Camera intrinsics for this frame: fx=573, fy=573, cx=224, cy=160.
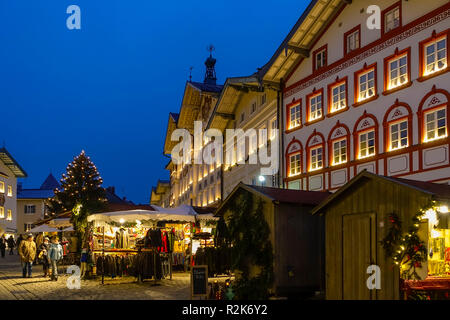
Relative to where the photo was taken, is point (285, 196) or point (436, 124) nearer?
point (285, 196)

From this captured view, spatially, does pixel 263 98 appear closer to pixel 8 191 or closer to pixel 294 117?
pixel 294 117

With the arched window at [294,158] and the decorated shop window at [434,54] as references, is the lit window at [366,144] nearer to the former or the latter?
the decorated shop window at [434,54]

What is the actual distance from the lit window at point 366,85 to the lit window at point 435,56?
9.80 feet

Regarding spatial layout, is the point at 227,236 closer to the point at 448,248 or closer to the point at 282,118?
the point at 448,248

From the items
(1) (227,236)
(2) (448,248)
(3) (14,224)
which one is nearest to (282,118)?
(1) (227,236)

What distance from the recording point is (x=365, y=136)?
23484mm

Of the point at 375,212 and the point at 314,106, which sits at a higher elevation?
the point at 314,106

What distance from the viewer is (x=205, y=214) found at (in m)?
26.3

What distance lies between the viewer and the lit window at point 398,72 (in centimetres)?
2171

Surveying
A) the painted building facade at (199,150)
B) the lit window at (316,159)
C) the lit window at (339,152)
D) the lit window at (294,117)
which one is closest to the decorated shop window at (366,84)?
the lit window at (339,152)

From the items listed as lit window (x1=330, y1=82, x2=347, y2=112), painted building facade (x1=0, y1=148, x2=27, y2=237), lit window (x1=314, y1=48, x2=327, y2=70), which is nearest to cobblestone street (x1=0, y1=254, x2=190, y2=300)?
lit window (x1=330, y1=82, x2=347, y2=112)

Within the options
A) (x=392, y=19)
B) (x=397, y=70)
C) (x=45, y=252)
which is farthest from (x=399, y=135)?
(x=45, y=252)

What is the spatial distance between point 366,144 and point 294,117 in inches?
249

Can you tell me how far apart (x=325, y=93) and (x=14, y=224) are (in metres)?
58.6
